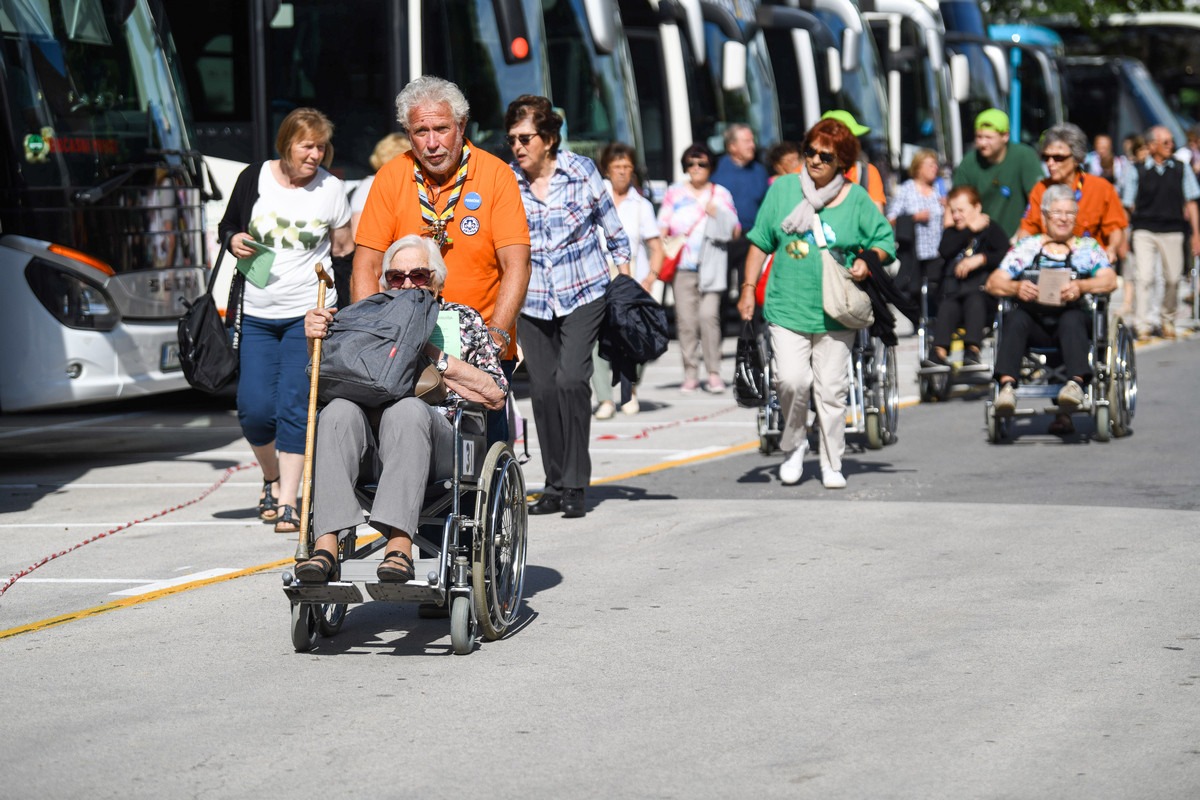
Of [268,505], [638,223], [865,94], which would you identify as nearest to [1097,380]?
[638,223]

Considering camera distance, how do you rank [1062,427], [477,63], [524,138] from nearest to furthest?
1. [524,138]
2. [1062,427]
3. [477,63]

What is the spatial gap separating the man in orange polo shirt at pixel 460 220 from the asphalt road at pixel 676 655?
1.19 metres

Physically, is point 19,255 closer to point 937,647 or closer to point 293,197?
point 293,197

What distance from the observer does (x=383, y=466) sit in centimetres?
569

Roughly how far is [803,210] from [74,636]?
4563 mm

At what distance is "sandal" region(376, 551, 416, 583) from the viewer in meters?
5.50

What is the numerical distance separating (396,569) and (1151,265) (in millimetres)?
14594

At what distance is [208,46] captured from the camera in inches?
544

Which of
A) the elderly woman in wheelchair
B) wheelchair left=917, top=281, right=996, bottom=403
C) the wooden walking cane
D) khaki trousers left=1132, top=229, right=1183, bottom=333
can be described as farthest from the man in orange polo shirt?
khaki trousers left=1132, top=229, right=1183, bottom=333

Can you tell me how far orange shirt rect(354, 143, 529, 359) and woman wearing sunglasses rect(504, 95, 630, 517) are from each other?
1857 mm

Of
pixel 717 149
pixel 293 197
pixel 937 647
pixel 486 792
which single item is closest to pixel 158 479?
pixel 293 197

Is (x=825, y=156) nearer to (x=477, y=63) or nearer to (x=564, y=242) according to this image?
(x=564, y=242)

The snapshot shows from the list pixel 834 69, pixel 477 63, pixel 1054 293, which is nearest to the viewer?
pixel 1054 293

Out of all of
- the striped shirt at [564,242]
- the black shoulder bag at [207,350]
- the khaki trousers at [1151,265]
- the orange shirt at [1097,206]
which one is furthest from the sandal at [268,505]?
the khaki trousers at [1151,265]
